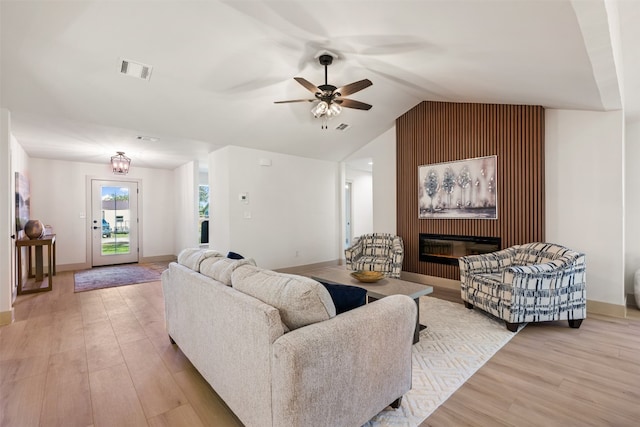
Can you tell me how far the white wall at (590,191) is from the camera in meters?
Answer: 3.47

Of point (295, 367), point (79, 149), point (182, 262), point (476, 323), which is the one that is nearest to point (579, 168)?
point (476, 323)

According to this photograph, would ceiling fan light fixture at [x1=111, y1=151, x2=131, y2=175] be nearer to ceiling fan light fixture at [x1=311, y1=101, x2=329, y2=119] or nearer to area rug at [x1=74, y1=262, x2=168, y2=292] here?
area rug at [x1=74, y1=262, x2=168, y2=292]

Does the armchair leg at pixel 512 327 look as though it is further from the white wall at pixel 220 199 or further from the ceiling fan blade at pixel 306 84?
the white wall at pixel 220 199

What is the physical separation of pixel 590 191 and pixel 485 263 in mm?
1511

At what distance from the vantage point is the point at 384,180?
19.3 ft

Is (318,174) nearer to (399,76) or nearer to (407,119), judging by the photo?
(407,119)

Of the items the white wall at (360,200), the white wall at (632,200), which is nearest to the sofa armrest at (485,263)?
the white wall at (632,200)

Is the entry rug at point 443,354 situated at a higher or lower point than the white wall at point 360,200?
lower

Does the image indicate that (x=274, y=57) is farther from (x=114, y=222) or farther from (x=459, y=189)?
(x=114, y=222)

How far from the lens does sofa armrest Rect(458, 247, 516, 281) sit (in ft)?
12.3

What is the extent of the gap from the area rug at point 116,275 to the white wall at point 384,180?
4425 millimetres

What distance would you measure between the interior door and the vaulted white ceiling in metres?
2.55

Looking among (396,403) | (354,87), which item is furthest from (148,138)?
(396,403)

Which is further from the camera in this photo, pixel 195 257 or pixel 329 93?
pixel 329 93
